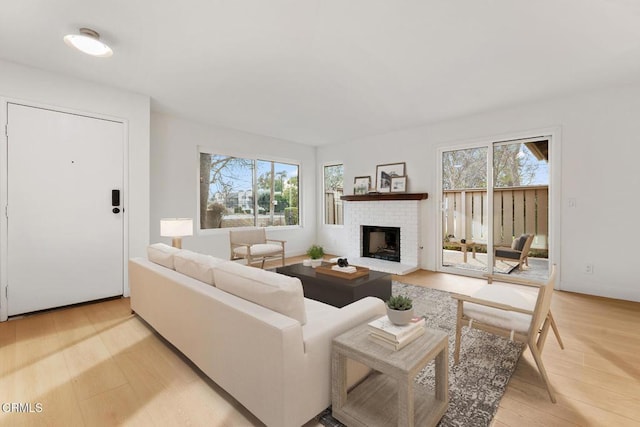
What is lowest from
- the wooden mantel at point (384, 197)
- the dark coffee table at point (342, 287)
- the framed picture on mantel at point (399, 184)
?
the dark coffee table at point (342, 287)

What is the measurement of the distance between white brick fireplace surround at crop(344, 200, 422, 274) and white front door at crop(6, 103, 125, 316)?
3.87 metres

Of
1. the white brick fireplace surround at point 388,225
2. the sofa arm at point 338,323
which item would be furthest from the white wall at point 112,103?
the white brick fireplace surround at point 388,225

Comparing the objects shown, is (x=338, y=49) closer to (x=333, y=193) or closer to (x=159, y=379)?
(x=159, y=379)

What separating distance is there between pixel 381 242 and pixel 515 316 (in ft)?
12.7

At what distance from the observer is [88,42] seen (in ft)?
7.85

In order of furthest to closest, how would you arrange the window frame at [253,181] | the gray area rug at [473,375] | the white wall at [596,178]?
the window frame at [253,181] → the white wall at [596,178] → the gray area rug at [473,375]

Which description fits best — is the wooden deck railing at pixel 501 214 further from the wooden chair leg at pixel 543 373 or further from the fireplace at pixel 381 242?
the wooden chair leg at pixel 543 373

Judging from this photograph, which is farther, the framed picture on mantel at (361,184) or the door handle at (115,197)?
the framed picture on mantel at (361,184)

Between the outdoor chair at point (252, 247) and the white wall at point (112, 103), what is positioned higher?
the white wall at point (112, 103)

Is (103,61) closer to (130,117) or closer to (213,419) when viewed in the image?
(130,117)

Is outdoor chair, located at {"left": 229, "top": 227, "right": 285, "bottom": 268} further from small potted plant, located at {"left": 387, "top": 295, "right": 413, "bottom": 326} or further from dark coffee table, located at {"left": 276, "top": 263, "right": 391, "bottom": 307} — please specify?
small potted plant, located at {"left": 387, "top": 295, "right": 413, "bottom": 326}

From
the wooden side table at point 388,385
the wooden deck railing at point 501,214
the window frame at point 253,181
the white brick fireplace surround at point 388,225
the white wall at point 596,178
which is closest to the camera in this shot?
the wooden side table at point 388,385

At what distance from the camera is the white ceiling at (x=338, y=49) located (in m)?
2.12

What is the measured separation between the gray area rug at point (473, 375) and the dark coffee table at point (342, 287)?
1.83 feet
